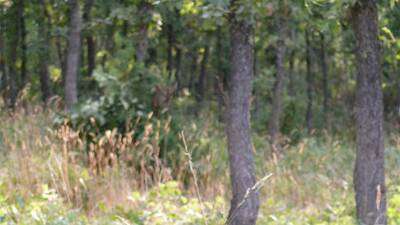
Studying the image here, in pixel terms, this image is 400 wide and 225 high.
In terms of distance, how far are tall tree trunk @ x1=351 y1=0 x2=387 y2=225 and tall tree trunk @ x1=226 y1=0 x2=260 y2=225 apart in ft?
3.39

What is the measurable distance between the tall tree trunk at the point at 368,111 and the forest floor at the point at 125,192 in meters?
0.49

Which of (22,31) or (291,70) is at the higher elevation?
(22,31)

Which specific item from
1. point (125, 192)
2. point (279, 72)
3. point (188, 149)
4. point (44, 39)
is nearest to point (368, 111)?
point (125, 192)

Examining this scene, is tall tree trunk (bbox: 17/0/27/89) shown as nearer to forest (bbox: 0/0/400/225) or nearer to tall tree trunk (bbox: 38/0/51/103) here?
forest (bbox: 0/0/400/225)

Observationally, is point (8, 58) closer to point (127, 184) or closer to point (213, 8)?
point (127, 184)

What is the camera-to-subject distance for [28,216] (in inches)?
213

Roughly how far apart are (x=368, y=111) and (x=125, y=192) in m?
2.71

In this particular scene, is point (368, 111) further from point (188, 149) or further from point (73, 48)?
point (73, 48)

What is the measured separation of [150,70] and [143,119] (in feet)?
3.00

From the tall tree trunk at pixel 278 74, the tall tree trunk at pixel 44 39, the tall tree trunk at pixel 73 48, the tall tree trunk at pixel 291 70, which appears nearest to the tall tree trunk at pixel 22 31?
the tall tree trunk at pixel 44 39

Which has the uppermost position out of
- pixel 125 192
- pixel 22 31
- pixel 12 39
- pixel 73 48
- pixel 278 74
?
pixel 22 31

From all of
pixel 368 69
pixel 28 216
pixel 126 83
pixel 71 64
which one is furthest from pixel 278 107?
pixel 28 216

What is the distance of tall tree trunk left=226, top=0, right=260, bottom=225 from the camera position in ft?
19.2

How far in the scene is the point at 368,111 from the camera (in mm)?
6086
